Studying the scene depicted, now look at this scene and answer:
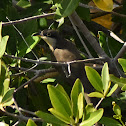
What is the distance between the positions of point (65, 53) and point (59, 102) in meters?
0.79

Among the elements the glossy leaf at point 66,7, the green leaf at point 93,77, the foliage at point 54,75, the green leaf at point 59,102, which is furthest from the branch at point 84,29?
the green leaf at point 59,102

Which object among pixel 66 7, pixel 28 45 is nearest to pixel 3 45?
pixel 66 7

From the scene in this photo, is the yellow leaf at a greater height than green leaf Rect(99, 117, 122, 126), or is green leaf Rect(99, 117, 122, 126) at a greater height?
the yellow leaf

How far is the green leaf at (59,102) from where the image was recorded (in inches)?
38.6

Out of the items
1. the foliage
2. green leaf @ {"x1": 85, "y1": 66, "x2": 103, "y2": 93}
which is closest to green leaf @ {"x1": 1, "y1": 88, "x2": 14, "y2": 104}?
the foliage

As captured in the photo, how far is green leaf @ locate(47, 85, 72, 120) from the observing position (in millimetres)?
981

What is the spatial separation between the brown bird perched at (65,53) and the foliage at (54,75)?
4 cm

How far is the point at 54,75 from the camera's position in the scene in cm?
167

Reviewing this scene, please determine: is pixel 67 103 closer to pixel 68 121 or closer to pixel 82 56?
pixel 68 121

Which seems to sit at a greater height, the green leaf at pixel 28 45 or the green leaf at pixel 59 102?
the green leaf at pixel 59 102

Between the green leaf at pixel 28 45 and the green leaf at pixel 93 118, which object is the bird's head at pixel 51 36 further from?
the green leaf at pixel 93 118

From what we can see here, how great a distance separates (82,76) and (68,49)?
0.73 feet

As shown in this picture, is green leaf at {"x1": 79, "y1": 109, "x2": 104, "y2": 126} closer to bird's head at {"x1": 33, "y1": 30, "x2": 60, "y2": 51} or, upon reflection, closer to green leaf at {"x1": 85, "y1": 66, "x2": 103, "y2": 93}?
green leaf at {"x1": 85, "y1": 66, "x2": 103, "y2": 93}

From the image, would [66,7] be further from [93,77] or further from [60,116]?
[60,116]
